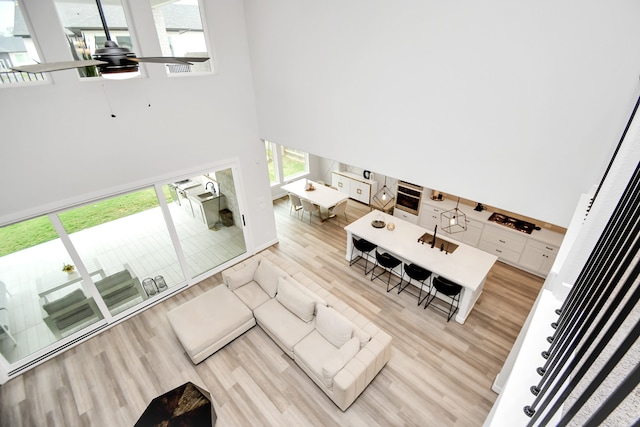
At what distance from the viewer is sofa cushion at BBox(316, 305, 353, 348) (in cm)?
409

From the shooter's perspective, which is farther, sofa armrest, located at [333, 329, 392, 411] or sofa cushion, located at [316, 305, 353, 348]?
sofa cushion, located at [316, 305, 353, 348]

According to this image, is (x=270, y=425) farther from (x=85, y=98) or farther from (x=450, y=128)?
(x=85, y=98)

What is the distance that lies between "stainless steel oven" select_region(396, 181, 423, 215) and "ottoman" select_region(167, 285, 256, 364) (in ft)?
16.7

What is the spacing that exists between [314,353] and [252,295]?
5.42 feet

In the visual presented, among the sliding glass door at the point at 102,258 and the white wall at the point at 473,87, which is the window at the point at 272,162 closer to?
the sliding glass door at the point at 102,258

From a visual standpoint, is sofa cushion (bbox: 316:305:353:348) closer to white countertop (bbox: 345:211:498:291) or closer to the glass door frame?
white countertop (bbox: 345:211:498:291)

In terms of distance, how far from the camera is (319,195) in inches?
322

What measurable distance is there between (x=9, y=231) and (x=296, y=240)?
5177mm

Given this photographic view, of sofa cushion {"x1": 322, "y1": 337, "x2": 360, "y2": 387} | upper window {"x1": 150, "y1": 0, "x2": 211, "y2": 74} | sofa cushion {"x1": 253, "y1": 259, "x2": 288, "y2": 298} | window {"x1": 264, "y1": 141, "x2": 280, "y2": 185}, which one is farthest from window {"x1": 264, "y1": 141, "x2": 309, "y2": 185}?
sofa cushion {"x1": 322, "y1": 337, "x2": 360, "y2": 387}

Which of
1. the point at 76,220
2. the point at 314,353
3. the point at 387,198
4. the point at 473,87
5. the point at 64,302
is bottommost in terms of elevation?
the point at 314,353

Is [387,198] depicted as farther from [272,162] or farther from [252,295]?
[252,295]

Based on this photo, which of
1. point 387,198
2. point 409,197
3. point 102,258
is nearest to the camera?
point 102,258

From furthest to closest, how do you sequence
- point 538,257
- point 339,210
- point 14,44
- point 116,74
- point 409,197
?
point 339,210
point 409,197
point 538,257
point 14,44
point 116,74

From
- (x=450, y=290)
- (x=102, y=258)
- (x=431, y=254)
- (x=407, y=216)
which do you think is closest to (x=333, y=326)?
(x=450, y=290)
